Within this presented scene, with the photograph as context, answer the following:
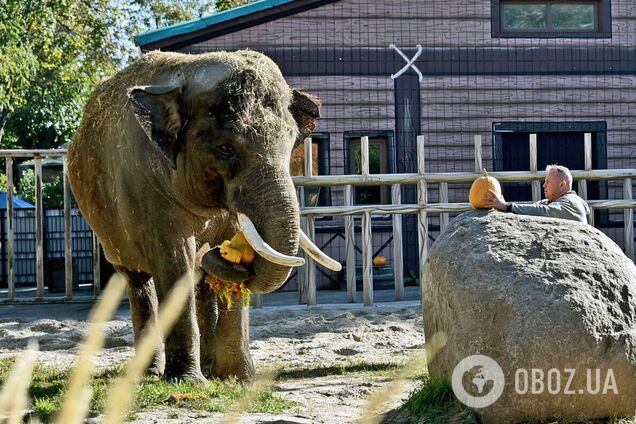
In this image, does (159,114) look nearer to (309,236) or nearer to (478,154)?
(309,236)

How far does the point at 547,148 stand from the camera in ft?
53.7

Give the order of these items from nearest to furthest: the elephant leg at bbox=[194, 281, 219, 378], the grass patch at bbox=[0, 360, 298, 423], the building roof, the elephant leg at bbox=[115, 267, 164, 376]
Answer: the grass patch at bbox=[0, 360, 298, 423], the elephant leg at bbox=[194, 281, 219, 378], the elephant leg at bbox=[115, 267, 164, 376], the building roof

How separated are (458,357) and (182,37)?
10.7 m

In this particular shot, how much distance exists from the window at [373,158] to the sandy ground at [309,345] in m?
3.91

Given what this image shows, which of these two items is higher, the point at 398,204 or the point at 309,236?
the point at 398,204

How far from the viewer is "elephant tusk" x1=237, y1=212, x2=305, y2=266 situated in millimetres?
5562

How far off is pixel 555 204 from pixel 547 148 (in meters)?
9.77

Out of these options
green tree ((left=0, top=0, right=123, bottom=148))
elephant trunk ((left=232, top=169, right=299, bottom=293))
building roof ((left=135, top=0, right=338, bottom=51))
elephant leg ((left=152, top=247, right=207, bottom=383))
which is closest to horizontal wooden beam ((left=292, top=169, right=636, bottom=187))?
building roof ((left=135, top=0, right=338, bottom=51))

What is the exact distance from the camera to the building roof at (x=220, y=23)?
49.8 feet

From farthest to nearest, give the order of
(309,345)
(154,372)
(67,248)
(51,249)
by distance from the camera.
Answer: (51,249), (67,248), (309,345), (154,372)

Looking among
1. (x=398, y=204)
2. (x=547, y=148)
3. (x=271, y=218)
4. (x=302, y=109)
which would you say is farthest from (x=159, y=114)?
(x=547, y=148)

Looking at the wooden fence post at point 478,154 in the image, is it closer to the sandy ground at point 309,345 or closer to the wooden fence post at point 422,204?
the wooden fence post at point 422,204

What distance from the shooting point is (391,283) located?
15.2m

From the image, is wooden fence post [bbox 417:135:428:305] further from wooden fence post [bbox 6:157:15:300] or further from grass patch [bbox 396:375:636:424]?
grass patch [bbox 396:375:636:424]
